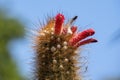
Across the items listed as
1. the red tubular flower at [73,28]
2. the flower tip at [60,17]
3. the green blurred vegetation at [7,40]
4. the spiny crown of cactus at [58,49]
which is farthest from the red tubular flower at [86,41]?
the green blurred vegetation at [7,40]

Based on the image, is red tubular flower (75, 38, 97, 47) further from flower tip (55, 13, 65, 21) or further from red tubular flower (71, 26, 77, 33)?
flower tip (55, 13, 65, 21)

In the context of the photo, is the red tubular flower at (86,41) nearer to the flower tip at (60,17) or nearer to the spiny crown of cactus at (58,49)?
the spiny crown of cactus at (58,49)

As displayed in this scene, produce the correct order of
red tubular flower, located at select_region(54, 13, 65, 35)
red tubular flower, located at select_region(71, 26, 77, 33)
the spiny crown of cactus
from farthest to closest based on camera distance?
red tubular flower, located at select_region(71, 26, 77, 33), red tubular flower, located at select_region(54, 13, 65, 35), the spiny crown of cactus

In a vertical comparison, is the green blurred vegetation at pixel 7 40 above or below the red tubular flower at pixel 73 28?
above

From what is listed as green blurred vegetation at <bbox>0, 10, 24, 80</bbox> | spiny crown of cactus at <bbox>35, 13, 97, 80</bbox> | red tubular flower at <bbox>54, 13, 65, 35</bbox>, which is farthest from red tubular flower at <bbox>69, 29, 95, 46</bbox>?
green blurred vegetation at <bbox>0, 10, 24, 80</bbox>

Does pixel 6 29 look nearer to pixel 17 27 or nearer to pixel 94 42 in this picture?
pixel 17 27

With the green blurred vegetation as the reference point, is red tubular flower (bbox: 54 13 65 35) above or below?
below

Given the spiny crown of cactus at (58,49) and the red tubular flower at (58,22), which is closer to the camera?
the spiny crown of cactus at (58,49)

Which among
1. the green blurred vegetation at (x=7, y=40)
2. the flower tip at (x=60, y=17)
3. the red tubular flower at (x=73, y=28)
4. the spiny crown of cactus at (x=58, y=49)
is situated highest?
the green blurred vegetation at (x=7, y=40)
